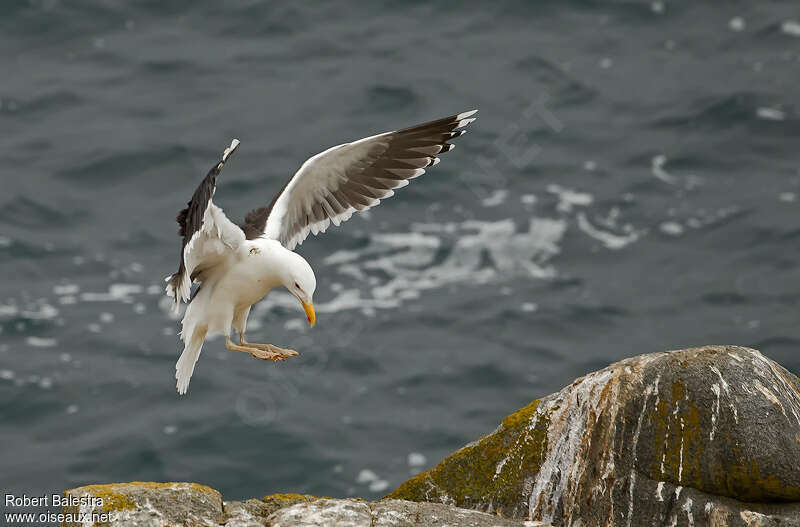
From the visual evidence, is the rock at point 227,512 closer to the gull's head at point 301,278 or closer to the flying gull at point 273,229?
the flying gull at point 273,229

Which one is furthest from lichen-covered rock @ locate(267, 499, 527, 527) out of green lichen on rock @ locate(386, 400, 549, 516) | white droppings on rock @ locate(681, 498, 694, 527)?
white droppings on rock @ locate(681, 498, 694, 527)

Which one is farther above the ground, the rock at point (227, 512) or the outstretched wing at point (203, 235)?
the outstretched wing at point (203, 235)

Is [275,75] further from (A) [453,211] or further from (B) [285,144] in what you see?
(A) [453,211]

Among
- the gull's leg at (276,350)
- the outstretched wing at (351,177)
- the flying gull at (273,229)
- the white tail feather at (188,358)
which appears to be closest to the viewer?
the flying gull at (273,229)

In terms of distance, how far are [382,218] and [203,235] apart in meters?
13.3

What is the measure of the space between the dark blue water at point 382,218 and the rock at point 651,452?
985cm

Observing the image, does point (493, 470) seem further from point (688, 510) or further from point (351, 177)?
point (351, 177)

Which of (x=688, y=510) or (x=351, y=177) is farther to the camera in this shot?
(x=351, y=177)

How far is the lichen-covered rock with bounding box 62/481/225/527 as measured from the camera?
7.15 metres

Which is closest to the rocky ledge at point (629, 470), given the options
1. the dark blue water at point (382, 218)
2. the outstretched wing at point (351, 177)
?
the outstretched wing at point (351, 177)

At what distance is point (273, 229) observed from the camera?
34.2 feet

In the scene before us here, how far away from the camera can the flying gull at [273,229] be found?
9062mm

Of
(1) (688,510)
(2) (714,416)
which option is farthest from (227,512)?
(2) (714,416)

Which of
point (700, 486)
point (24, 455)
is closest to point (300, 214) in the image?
point (700, 486)
